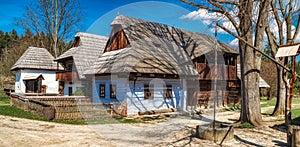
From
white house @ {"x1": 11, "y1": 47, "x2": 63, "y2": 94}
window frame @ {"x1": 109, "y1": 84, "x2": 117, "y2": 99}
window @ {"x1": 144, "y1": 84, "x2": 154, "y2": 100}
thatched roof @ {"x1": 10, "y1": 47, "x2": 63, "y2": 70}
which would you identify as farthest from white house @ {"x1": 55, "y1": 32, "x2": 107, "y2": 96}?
window @ {"x1": 144, "y1": 84, "x2": 154, "y2": 100}

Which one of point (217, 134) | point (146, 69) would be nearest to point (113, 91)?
point (146, 69)

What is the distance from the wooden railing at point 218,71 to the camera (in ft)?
59.7

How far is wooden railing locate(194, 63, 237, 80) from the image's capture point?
18.2 m

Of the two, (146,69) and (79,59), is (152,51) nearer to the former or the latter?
(146,69)

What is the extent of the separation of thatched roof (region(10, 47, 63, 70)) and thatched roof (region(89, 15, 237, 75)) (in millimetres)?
10824

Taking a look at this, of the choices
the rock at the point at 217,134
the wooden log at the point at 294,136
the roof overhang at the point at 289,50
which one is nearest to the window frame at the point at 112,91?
the rock at the point at 217,134

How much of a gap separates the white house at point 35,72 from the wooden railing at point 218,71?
50.0 feet

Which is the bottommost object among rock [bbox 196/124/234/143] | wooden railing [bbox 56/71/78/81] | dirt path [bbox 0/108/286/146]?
dirt path [bbox 0/108/286/146]

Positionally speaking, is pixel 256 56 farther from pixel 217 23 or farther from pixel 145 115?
pixel 145 115

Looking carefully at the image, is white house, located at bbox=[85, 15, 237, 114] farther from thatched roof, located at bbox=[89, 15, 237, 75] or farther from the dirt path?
the dirt path

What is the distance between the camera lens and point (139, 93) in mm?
14203

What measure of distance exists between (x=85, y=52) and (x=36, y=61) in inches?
291

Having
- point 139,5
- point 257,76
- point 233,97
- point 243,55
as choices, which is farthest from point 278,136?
point 233,97

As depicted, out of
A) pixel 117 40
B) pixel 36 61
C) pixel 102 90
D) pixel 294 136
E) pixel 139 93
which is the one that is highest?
pixel 117 40
